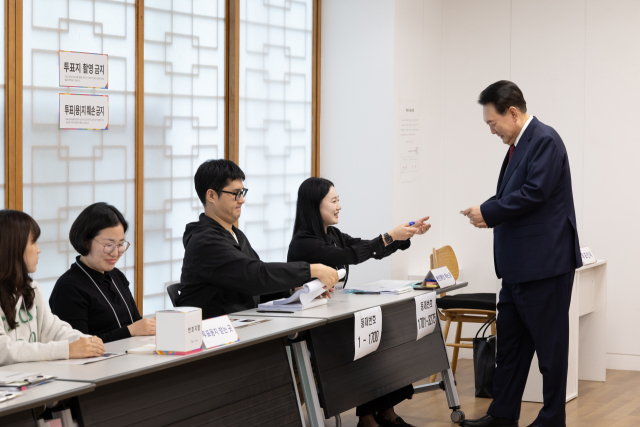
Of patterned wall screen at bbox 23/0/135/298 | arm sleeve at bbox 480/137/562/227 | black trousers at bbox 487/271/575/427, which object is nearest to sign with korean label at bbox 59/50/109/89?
patterned wall screen at bbox 23/0/135/298

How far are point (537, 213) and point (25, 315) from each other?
2318mm

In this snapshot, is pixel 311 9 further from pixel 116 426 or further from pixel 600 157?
pixel 116 426

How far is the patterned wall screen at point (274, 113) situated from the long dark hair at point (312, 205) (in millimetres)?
1143

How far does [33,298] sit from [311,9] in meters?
3.73

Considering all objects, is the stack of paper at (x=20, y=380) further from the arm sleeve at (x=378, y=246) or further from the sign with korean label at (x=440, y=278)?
the sign with korean label at (x=440, y=278)

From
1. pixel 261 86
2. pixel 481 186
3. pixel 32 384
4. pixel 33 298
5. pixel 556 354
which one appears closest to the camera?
pixel 32 384

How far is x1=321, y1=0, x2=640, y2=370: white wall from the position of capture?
5.44 m

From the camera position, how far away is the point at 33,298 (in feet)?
7.89

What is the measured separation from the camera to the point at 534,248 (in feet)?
A: 11.6

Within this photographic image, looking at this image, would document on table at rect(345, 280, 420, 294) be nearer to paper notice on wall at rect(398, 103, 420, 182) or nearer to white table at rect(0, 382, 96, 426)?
paper notice on wall at rect(398, 103, 420, 182)

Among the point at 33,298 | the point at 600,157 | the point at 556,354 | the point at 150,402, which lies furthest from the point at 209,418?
the point at 600,157

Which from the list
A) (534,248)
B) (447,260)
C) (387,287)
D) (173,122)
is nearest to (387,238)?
(387,287)

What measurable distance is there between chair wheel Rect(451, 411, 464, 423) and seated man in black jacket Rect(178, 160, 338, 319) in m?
1.27

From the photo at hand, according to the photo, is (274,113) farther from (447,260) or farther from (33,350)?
(33,350)
